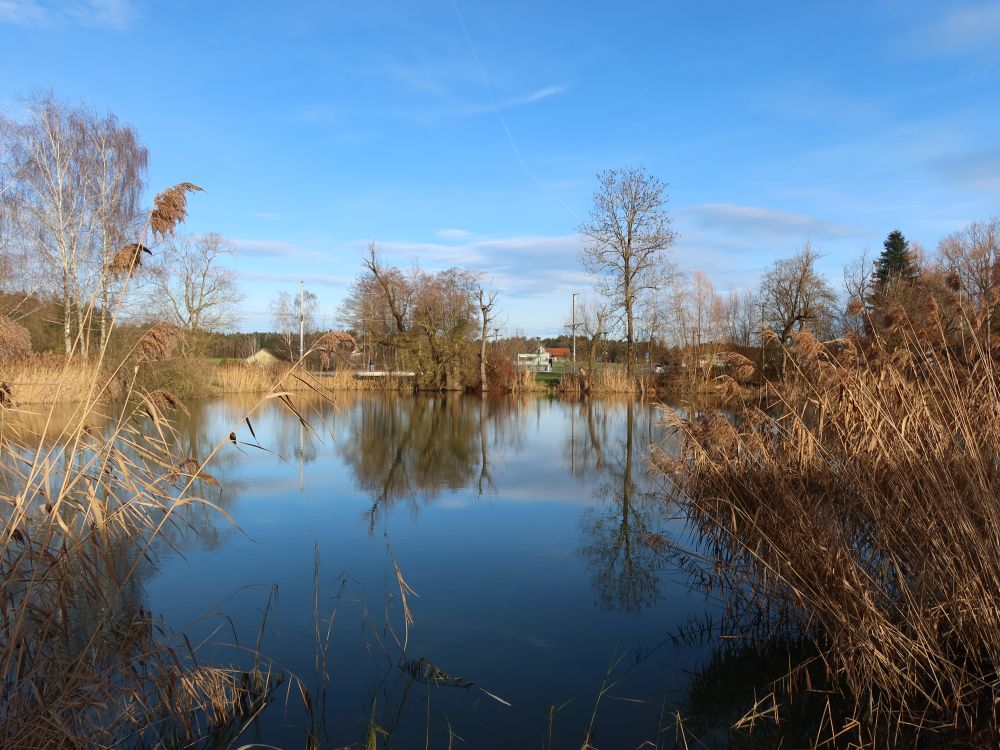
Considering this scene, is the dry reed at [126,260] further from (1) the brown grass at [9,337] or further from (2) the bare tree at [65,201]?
(2) the bare tree at [65,201]

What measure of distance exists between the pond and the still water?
0.02 meters

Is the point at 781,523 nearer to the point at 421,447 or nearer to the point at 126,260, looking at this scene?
the point at 126,260

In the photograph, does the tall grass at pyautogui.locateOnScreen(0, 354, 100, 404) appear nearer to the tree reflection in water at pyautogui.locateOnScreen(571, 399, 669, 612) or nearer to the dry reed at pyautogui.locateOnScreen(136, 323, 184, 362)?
the dry reed at pyautogui.locateOnScreen(136, 323, 184, 362)

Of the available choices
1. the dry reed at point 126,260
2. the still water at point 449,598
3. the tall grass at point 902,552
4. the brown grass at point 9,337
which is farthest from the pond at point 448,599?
the brown grass at point 9,337

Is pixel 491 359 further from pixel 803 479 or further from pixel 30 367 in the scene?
pixel 803 479

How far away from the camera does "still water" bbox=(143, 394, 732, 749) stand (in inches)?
129

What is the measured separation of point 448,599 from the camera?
4.83m

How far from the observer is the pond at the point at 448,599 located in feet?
10.7

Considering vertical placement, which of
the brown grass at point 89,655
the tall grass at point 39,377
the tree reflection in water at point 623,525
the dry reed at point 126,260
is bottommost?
the tree reflection in water at point 623,525

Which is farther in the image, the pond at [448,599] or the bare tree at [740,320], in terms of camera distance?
the bare tree at [740,320]

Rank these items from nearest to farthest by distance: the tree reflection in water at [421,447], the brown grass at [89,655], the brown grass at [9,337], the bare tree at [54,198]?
the brown grass at [89,655], the brown grass at [9,337], the tree reflection in water at [421,447], the bare tree at [54,198]

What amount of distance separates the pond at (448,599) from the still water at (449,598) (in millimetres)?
16

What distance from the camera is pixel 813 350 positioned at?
13.4 ft

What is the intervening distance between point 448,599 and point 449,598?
0.02 m
